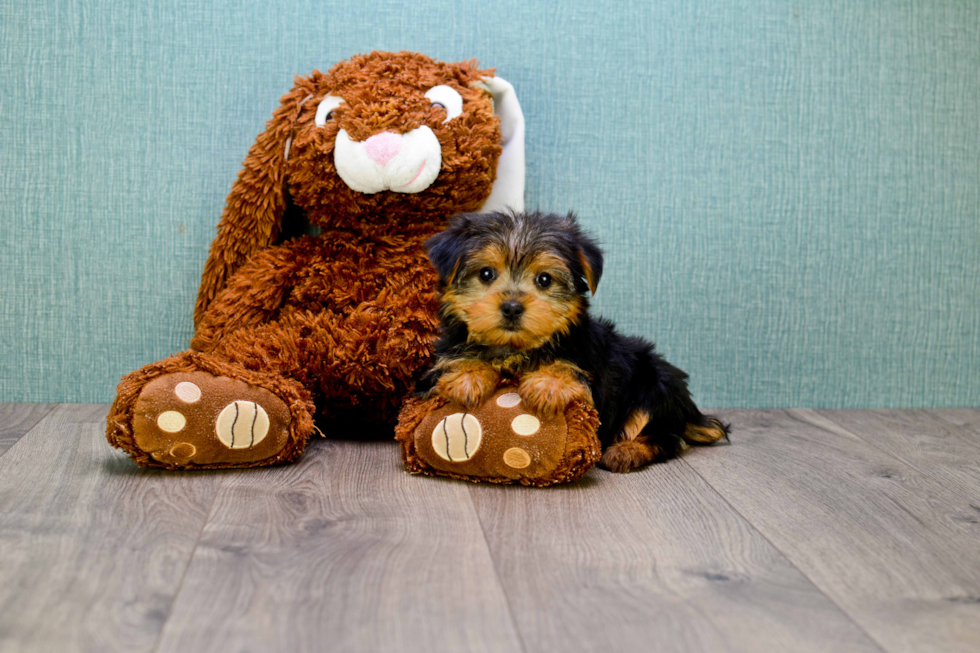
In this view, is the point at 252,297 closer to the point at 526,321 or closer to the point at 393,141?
the point at 393,141

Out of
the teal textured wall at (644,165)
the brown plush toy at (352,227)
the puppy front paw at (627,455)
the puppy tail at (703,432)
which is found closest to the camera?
the puppy front paw at (627,455)

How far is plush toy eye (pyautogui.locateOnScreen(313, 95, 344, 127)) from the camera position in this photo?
2318 millimetres

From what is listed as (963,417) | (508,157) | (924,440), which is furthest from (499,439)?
(963,417)

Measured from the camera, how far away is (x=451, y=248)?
1.92m

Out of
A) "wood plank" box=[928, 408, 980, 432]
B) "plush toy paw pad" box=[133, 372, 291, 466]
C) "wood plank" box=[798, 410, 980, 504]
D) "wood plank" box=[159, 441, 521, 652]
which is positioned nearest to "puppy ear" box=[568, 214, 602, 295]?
"wood plank" box=[159, 441, 521, 652]

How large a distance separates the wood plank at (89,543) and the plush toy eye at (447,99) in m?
1.15

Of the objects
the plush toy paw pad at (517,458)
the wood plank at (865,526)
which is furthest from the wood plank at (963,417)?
the plush toy paw pad at (517,458)

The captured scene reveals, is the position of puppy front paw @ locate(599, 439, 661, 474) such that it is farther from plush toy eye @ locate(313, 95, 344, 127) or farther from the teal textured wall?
plush toy eye @ locate(313, 95, 344, 127)

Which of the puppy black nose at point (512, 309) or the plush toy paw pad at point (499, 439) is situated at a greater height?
the puppy black nose at point (512, 309)

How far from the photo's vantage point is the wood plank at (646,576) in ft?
4.01

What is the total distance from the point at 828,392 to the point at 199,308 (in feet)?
7.04

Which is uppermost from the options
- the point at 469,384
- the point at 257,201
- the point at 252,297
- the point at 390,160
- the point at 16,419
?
the point at 390,160

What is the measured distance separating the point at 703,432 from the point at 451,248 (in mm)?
1005

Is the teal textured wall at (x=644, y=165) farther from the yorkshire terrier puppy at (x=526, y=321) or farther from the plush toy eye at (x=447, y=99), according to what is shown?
the yorkshire terrier puppy at (x=526, y=321)
